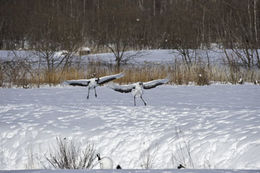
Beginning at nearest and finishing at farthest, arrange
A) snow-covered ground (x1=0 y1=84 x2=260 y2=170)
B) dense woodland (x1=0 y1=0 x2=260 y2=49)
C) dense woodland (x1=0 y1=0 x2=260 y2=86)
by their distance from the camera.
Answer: snow-covered ground (x1=0 y1=84 x2=260 y2=170)
dense woodland (x1=0 y1=0 x2=260 y2=86)
dense woodland (x1=0 y1=0 x2=260 y2=49)

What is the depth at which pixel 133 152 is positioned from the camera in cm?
428

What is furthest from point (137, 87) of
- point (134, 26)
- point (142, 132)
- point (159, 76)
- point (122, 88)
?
point (134, 26)

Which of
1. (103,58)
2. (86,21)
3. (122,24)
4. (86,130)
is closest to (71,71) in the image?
(103,58)

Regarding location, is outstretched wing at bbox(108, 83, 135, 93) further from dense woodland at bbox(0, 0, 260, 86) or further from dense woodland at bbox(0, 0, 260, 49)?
dense woodland at bbox(0, 0, 260, 49)

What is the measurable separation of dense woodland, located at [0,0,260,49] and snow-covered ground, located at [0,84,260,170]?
219 inches

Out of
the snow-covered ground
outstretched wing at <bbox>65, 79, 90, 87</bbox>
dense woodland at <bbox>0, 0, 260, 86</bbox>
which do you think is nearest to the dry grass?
dense woodland at <bbox>0, 0, 260, 86</bbox>

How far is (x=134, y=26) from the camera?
1708 centimetres

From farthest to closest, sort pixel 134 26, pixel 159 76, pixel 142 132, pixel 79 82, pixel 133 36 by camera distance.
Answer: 1. pixel 133 36
2. pixel 134 26
3. pixel 159 76
4. pixel 79 82
5. pixel 142 132

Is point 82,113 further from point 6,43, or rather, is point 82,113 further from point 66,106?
point 6,43

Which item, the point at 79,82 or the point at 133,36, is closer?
the point at 79,82

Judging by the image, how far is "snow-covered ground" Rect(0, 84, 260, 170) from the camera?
4.00 m

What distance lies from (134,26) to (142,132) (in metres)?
12.8

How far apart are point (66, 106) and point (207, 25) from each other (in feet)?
41.5

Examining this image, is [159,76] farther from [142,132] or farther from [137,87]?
[142,132]
